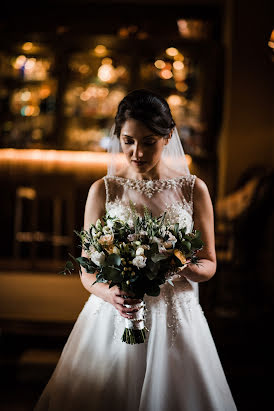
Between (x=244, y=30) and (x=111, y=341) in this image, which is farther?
(x=244, y=30)

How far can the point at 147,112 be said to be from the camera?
178 cm

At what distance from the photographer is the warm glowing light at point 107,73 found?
6184 mm

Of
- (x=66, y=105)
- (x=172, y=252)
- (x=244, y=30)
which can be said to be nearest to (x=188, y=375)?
(x=172, y=252)

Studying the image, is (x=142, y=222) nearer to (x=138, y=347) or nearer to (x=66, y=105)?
(x=138, y=347)

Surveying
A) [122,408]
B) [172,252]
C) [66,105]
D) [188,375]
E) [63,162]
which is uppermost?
[66,105]

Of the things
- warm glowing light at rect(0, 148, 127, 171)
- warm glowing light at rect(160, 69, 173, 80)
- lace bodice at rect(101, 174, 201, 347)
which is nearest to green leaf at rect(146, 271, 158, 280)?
lace bodice at rect(101, 174, 201, 347)

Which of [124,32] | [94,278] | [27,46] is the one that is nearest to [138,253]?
[94,278]

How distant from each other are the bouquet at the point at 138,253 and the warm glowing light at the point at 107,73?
4.96 meters

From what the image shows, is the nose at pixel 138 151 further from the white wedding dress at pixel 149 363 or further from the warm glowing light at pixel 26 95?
the warm glowing light at pixel 26 95

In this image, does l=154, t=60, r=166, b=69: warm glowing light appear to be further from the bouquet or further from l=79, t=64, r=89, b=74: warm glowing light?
the bouquet

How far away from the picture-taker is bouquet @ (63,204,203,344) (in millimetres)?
1441

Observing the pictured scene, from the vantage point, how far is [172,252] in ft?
4.86

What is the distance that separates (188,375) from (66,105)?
5078 mm

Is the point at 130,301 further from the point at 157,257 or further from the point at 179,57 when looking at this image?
the point at 179,57
